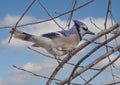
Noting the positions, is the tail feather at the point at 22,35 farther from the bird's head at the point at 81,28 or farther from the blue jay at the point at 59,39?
the bird's head at the point at 81,28

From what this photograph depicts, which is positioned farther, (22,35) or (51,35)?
(51,35)

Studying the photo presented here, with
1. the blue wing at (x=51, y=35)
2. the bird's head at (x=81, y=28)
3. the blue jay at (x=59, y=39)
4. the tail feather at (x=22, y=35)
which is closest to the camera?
the tail feather at (x=22, y=35)

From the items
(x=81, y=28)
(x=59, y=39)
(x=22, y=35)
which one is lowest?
(x=22, y=35)

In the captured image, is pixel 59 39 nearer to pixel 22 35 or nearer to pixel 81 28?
pixel 81 28

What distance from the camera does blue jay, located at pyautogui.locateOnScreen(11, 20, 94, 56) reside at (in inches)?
80.4

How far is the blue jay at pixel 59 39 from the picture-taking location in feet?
6.70

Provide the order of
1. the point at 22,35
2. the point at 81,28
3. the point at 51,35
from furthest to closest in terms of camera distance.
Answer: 1. the point at 81,28
2. the point at 51,35
3. the point at 22,35

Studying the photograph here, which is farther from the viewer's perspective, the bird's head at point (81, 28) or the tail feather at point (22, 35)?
the bird's head at point (81, 28)

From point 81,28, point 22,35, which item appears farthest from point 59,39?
point 22,35

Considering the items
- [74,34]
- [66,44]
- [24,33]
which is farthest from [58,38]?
[24,33]

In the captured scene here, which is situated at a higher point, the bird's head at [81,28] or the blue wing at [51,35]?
the bird's head at [81,28]

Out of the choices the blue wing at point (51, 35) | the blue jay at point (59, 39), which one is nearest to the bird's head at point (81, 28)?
the blue jay at point (59, 39)

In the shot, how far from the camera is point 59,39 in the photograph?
2236mm

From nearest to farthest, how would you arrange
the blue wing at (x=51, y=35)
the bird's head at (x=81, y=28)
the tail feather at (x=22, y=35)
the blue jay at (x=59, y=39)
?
the tail feather at (x=22, y=35) → the blue jay at (x=59, y=39) → the blue wing at (x=51, y=35) → the bird's head at (x=81, y=28)
